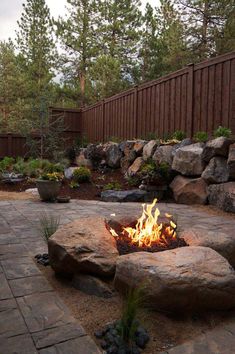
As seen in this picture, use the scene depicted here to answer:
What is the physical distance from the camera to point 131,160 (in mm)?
9234

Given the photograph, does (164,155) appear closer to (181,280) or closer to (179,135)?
(179,135)

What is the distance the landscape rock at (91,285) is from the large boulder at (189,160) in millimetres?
4535

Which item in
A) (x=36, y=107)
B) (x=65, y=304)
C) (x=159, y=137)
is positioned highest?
(x=36, y=107)

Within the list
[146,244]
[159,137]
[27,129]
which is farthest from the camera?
[27,129]

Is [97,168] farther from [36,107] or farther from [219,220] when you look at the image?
[219,220]

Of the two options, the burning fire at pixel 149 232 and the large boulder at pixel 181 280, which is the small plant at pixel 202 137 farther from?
the large boulder at pixel 181 280

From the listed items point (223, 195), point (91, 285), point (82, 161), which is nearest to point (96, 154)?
point (82, 161)

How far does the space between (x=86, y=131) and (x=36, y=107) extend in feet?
10.6

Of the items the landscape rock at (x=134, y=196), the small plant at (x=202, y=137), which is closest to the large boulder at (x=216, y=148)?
the small plant at (x=202, y=137)

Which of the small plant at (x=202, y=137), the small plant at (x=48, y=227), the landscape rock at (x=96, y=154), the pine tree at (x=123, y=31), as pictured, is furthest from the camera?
the pine tree at (x=123, y=31)

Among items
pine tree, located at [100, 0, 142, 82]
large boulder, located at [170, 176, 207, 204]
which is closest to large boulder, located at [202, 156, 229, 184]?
large boulder, located at [170, 176, 207, 204]

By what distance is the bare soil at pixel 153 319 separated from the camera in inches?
82.2

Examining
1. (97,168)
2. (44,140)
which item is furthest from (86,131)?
(97,168)

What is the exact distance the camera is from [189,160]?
6824 millimetres
